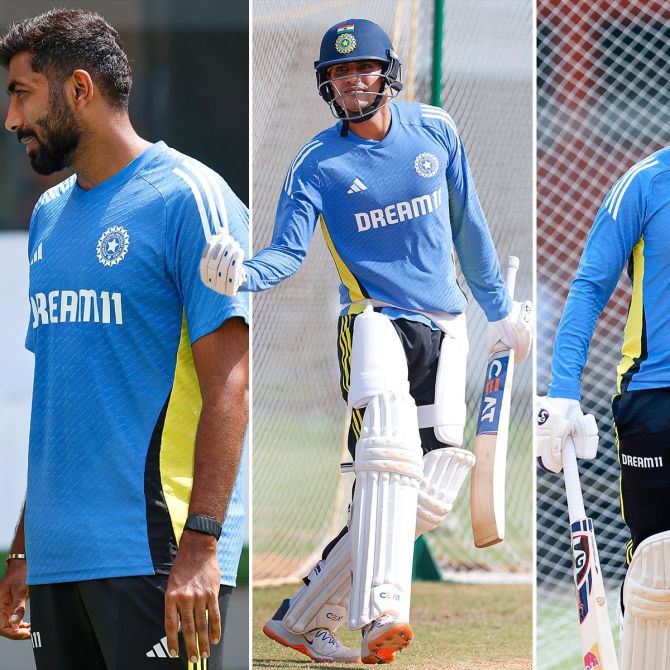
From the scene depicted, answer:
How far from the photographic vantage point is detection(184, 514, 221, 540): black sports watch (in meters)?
2.08

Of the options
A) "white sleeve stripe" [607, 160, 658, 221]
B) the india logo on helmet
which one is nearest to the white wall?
the india logo on helmet

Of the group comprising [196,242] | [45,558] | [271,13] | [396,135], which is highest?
[271,13]

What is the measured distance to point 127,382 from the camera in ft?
7.22

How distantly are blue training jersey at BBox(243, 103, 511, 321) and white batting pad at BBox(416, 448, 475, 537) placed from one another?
0.43m

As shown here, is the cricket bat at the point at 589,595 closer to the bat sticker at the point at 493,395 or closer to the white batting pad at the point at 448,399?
the white batting pad at the point at 448,399

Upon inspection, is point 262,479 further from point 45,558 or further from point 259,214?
point 45,558

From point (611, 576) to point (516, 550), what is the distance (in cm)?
48

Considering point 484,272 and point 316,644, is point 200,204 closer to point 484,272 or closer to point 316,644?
point 484,272

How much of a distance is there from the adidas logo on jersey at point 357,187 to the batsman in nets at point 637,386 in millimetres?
836

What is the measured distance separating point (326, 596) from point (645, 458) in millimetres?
1275

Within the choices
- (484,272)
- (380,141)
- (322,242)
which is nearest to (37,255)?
(380,141)

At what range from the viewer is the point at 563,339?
125 inches

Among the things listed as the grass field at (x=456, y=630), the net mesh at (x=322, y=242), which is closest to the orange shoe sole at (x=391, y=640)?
the grass field at (x=456, y=630)

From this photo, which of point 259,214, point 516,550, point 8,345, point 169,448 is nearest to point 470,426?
point 516,550
